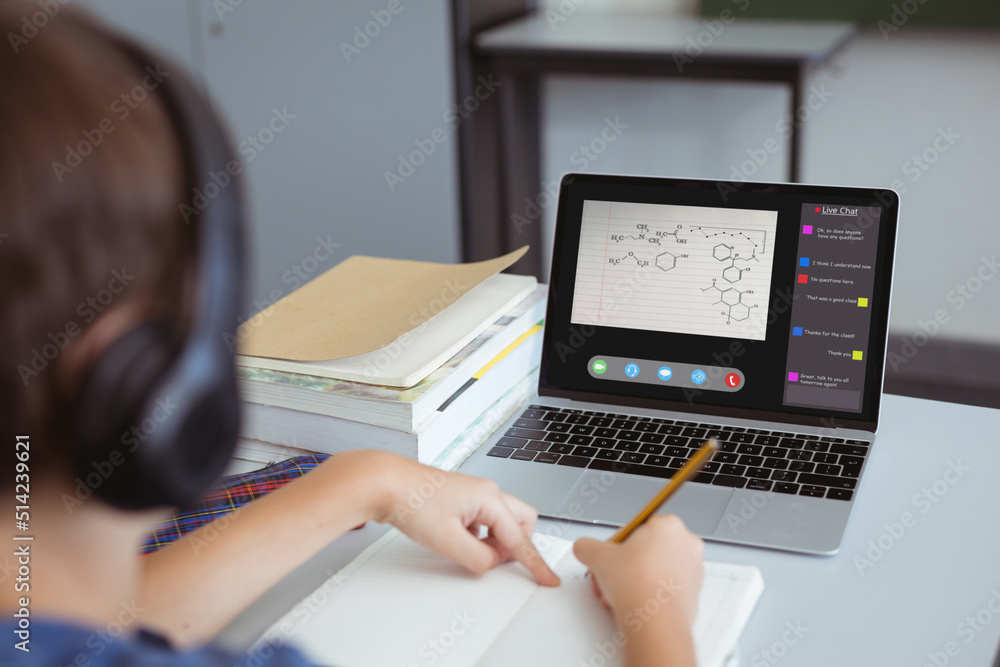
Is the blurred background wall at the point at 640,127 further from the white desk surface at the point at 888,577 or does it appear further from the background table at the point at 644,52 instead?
the white desk surface at the point at 888,577

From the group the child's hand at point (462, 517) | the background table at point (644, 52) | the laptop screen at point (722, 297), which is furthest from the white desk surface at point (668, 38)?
the child's hand at point (462, 517)

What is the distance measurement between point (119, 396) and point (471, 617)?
39cm

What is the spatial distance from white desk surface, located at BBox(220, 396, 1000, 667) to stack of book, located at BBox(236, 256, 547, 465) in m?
0.11

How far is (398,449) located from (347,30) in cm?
187

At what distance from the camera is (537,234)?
9.55 feet

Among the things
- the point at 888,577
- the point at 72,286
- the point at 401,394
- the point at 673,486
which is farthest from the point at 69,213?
the point at 888,577

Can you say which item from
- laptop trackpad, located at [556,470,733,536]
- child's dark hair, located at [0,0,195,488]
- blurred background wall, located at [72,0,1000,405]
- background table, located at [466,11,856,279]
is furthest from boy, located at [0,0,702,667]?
blurred background wall, located at [72,0,1000,405]

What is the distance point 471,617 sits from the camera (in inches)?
28.4

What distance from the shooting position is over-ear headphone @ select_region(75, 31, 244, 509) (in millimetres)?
404

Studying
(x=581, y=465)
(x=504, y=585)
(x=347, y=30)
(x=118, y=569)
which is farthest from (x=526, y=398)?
(x=347, y=30)

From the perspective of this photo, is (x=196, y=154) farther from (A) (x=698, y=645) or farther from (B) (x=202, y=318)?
(A) (x=698, y=645)

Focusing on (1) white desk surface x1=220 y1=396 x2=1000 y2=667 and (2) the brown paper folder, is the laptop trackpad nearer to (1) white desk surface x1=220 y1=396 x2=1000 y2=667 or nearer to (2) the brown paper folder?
(1) white desk surface x1=220 y1=396 x2=1000 y2=667

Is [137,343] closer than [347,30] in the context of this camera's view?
Yes

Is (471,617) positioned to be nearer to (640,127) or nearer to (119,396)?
(119,396)
